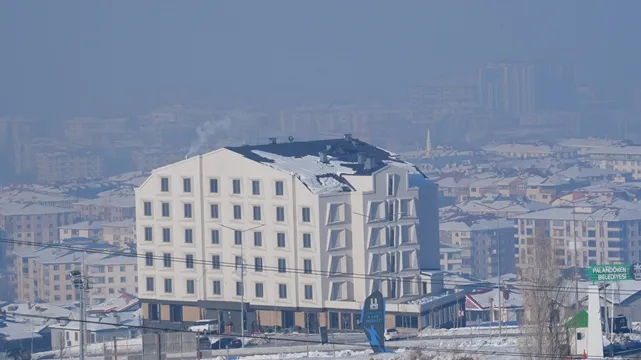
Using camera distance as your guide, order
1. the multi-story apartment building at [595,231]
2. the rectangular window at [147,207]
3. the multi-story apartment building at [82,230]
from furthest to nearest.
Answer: the multi-story apartment building at [82,230]
the multi-story apartment building at [595,231]
the rectangular window at [147,207]

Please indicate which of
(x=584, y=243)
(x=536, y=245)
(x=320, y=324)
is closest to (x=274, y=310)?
(x=320, y=324)

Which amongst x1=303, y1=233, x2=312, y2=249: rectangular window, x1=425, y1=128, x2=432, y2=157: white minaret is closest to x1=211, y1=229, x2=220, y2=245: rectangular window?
x1=303, y1=233, x2=312, y2=249: rectangular window

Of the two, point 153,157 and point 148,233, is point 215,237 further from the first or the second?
point 153,157

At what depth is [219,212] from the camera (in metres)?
17.6

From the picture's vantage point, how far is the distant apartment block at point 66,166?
227 ft

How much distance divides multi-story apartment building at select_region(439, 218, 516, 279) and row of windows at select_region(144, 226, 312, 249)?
20369 mm

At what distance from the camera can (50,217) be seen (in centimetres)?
4578

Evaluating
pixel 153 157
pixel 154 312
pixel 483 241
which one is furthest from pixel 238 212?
pixel 153 157

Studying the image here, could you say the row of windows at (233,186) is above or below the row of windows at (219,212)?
above

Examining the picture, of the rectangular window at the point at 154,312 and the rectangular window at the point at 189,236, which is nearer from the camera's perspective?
the rectangular window at the point at 154,312

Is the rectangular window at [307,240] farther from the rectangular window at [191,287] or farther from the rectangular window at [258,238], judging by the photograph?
the rectangular window at [191,287]

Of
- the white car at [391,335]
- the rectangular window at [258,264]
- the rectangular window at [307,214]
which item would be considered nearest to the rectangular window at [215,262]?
the rectangular window at [258,264]

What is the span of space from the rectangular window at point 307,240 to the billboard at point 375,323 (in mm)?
4347

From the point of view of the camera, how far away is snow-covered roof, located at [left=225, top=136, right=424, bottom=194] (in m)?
17.3
